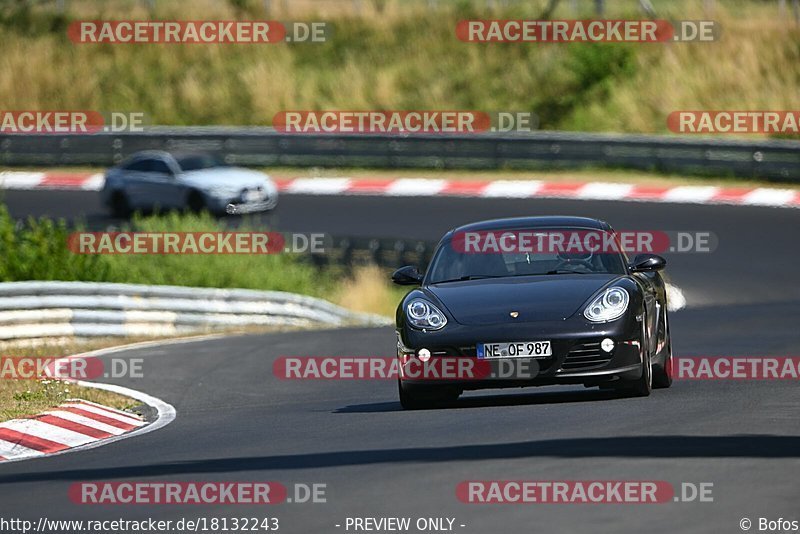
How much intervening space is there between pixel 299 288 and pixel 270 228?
15.1 feet

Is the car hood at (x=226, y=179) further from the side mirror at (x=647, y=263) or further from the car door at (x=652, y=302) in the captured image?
the side mirror at (x=647, y=263)

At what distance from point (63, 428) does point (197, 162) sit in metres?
20.9

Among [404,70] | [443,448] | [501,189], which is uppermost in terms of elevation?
[404,70]

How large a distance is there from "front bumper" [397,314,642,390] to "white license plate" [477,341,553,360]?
0.09 ft

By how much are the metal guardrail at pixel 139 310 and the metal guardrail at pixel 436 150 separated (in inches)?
446

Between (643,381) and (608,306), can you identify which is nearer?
(608,306)

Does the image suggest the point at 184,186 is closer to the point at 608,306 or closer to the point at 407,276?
the point at 407,276

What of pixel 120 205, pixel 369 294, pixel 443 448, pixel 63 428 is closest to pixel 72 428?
pixel 63 428

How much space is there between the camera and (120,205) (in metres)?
33.0

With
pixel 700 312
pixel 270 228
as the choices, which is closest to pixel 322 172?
pixel 270 228

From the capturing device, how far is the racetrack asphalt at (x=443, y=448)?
757cm

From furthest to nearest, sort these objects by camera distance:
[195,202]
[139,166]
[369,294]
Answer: [139,166], [195,202], [369,294]

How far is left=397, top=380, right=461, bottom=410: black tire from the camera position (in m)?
11.6

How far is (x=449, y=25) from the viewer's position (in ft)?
147
